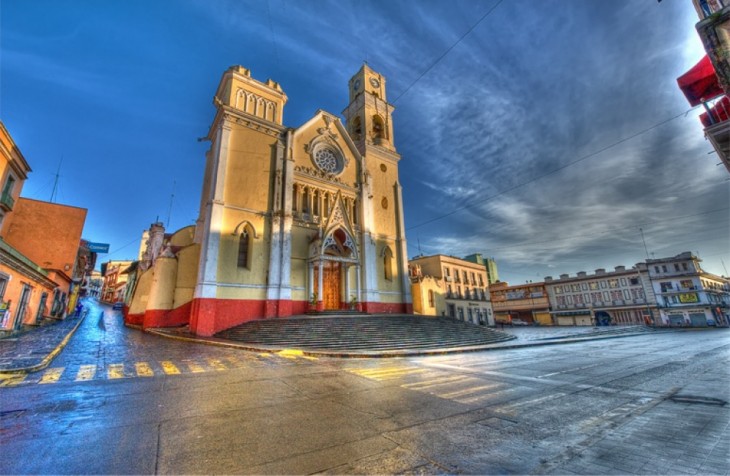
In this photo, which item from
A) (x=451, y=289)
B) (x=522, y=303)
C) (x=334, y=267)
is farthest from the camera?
(x=522, y=303)

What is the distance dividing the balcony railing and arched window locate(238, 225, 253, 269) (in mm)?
13538

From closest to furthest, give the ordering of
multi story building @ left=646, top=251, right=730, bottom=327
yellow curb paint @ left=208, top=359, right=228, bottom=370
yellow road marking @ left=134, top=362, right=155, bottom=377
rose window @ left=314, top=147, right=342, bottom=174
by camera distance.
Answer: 1. yellow road marking @ left=134, top=362, right=155, bottom=377
2. yellow curb paint @ left=208, top=359, right=228, bottom=370
3. rose window @ left=314, top=147, right=342, bottom=174
4. multi story building @ left=646, top=251, right=730, bottom=327

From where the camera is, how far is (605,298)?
5144cm

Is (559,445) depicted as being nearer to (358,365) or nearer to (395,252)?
(358,365)

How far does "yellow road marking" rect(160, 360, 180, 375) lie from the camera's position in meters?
7.66

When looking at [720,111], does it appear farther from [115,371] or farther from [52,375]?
[52,375]

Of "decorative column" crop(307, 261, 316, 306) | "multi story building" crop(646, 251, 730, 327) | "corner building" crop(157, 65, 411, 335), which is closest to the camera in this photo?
"corner building" crop(157, 65, 411, 335)

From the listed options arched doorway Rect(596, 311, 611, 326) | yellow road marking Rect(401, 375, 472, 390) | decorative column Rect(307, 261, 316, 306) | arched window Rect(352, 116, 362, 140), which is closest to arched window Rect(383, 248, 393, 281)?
decorative column Rect(307, 261, 316, 306)

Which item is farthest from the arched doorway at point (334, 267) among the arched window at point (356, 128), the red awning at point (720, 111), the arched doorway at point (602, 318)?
the arched doorway at point (602, 318)

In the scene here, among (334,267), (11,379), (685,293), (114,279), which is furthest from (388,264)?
(114,279)

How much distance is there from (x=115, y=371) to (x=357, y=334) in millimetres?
10635

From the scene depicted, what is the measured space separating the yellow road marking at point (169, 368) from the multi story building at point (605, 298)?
6141 centimetres

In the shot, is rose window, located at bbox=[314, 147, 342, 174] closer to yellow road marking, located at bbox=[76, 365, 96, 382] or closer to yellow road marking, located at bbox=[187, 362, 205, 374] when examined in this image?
yellow road marking, located at bbox=[187, 362, 205, 374]

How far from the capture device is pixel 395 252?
2692 centimetres
